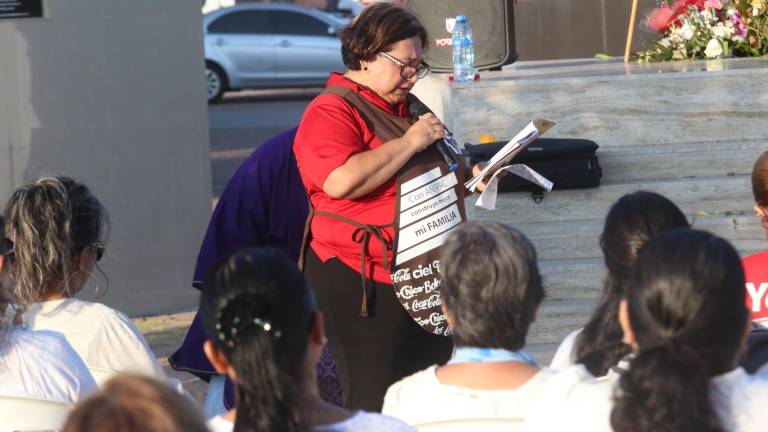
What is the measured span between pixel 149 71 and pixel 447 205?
4150 mm

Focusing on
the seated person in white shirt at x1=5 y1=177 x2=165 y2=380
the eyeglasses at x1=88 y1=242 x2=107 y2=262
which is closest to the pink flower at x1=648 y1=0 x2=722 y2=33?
the eyeglasses at x1=88 y1=242 x2=107 y2=262

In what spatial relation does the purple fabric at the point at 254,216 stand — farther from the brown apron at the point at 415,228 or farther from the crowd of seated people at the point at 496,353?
the crowd of seated people at the point at 496,353

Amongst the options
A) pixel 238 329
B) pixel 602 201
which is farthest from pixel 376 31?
pixel 602 201

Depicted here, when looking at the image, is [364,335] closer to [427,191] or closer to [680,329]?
[427,191]

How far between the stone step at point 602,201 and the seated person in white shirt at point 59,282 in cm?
310

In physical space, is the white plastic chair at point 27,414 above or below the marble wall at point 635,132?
above

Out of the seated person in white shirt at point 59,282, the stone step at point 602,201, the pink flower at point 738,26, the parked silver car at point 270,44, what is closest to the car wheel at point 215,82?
the parked silver car at point 270,44

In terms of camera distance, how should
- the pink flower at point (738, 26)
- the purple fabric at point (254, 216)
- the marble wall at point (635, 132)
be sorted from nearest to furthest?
the purple fabric at point (254, 216) → the marble wall at point (635, 132) → the pink flower at point (738, 26)

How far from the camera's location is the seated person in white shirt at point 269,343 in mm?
1987

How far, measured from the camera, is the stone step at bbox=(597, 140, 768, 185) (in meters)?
6.21

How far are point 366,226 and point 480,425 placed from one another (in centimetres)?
130

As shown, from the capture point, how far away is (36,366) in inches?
103

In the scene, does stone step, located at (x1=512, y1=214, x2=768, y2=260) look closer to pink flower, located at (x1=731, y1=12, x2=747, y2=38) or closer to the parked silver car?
pink flower, located at (x1=731, y1=12, x2=747, y2=38)

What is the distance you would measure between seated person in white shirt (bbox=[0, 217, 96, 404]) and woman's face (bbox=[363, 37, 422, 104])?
1355mm
